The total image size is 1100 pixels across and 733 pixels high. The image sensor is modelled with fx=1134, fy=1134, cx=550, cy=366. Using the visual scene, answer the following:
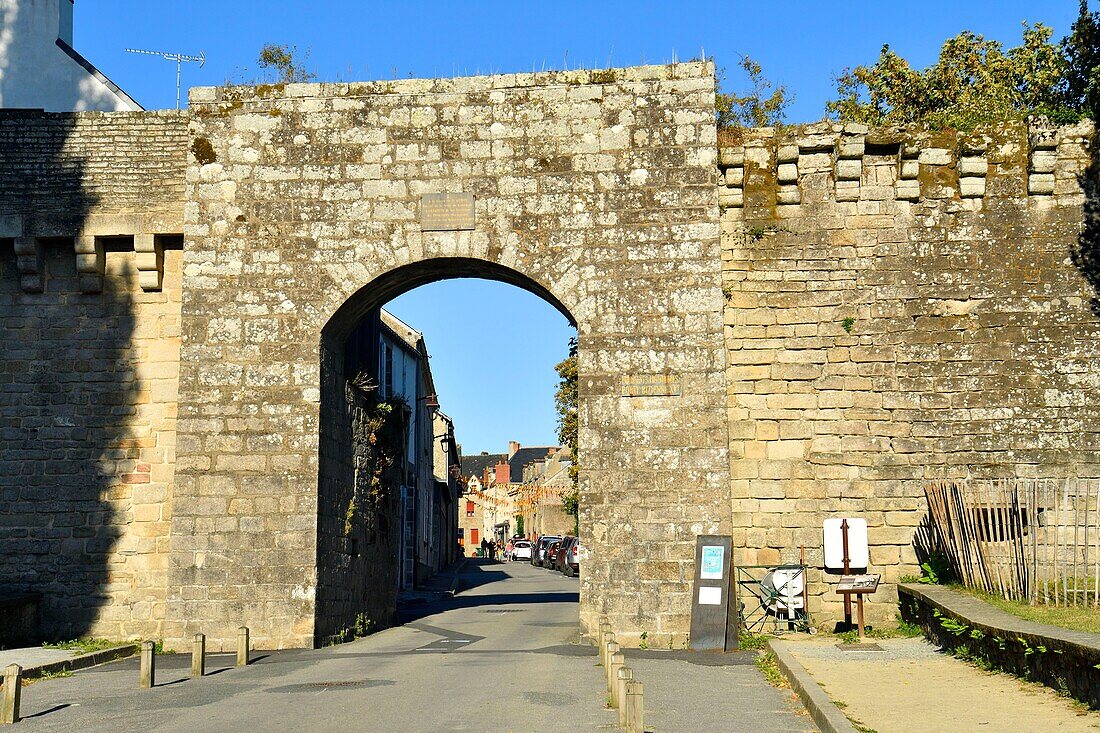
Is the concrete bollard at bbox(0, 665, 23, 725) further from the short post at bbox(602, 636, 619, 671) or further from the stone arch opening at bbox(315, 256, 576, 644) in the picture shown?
the stone arch opening at bbox(315, 256, 576, 644)

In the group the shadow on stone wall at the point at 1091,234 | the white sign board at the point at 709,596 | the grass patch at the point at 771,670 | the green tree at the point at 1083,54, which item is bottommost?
the grass patch at the point at 771,670

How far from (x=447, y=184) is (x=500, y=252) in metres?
1.03

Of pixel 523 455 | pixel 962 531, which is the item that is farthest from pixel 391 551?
pixel 523 455

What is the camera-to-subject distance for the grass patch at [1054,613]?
855 centimetres

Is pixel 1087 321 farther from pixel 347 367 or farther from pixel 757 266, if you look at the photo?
pixel 347 367

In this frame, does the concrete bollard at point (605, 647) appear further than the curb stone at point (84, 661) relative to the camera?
No

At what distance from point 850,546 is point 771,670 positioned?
2225mm

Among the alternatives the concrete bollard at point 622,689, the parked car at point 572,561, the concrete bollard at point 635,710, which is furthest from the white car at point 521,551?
the concrete bollard at point 635,710

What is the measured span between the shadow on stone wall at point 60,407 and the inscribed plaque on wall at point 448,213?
3.97m

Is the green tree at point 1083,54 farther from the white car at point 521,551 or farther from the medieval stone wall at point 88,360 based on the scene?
the white car at point 521,551

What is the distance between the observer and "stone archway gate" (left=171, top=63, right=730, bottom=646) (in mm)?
12773

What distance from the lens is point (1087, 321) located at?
1290cm

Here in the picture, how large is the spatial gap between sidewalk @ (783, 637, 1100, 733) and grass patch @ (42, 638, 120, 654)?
7627mm

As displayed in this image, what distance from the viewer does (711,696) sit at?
8.91 m
